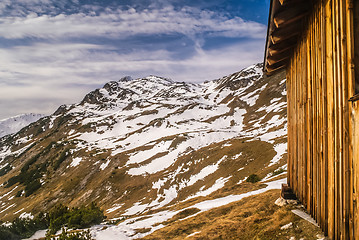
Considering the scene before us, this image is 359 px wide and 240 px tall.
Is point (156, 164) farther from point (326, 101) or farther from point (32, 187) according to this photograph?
point (326, 101)

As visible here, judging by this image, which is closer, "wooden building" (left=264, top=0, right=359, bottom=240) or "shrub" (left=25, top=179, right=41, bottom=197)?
"wooden building" (left=264, top=0, right=359, bottom=240)

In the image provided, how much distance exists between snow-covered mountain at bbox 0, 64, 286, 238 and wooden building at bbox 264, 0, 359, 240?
10.4 m

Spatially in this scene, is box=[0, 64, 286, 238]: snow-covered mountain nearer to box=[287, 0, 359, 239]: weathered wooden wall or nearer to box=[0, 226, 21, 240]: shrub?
box=[0, 226, 21, 240]: shrub

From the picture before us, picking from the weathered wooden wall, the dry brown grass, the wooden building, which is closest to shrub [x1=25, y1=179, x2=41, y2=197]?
the dry brown grass

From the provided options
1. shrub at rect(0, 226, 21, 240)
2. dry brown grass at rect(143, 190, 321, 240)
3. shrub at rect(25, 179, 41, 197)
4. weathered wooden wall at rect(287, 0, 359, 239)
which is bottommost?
shrub at rect(25, 179, 41, 197)

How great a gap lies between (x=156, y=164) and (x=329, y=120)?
54.4 metres

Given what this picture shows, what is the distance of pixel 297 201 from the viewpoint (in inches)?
271

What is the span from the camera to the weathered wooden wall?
347cm

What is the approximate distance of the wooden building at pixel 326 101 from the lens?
3432 mm

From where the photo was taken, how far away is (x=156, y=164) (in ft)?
185

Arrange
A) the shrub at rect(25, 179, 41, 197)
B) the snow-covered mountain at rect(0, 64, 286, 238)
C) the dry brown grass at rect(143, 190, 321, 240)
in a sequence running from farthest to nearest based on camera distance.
Answer: the shrub at rect(25, 179, 41, 197), the snow-covered mountain at rect(0, 64, 286, 238), the dry brown grass at rect(143, 190, 321, 240)

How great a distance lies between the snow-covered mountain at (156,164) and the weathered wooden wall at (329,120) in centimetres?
1054

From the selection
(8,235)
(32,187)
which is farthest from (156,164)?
(32,187)

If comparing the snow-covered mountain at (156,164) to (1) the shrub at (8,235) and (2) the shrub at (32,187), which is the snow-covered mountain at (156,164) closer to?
(2) the shrub at (32,187)
